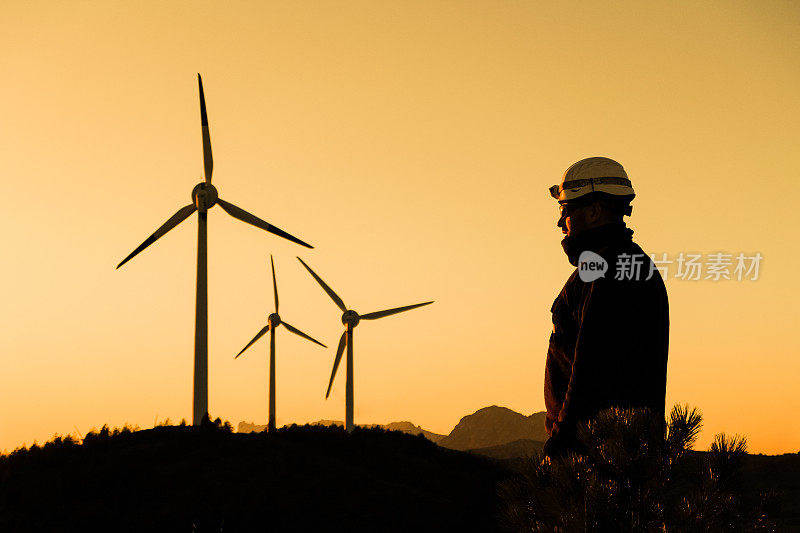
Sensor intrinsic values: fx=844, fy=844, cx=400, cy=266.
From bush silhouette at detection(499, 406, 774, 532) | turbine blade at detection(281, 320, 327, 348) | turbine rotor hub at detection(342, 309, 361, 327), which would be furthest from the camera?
turbine blade at detection(281, 320, 327, 348)

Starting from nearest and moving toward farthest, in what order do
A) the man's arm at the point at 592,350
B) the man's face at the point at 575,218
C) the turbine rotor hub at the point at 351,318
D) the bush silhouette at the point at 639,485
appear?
the bush silhouette at the point at 639,485
the man's arm at the point at 592,350
the man's face at the point at 575,218
the turbine rotor hub at the point at 351,318

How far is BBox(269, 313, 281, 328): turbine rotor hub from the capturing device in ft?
240

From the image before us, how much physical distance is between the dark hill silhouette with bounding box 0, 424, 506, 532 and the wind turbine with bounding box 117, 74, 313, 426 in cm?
280

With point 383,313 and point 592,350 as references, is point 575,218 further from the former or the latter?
point 383,313

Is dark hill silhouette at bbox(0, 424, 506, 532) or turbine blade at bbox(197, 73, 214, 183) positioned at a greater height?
turbine blade at bbox(197, 73, 214, 183)

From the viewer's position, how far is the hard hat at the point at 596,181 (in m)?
7.47

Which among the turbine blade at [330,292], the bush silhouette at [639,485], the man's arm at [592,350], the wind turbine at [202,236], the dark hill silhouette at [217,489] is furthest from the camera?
the turbine blade at [330,292]

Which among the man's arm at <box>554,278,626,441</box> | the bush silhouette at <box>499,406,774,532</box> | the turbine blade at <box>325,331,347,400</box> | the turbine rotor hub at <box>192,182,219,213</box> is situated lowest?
the bush silhouette at <box>499,406,774,532</box>

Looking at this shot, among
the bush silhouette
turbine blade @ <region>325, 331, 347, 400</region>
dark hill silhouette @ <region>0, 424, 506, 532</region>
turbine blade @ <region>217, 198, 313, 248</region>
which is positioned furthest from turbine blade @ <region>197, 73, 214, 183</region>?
the bush silhouette

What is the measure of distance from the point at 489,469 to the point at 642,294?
46916 mm

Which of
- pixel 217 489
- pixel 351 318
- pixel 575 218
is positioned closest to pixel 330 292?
pixel 351 318

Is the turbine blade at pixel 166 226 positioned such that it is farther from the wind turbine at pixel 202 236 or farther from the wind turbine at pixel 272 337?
the wind turbine at pixel 272 337

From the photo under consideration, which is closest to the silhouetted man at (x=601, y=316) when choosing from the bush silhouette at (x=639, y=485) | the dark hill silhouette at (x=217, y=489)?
the bush silhouette at (x=639, y=485)

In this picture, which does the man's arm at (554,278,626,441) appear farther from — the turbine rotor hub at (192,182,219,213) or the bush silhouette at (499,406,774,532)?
the turbine rotor hub at (192,182,219,213)
